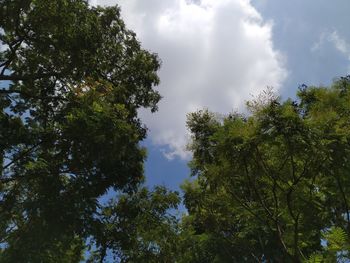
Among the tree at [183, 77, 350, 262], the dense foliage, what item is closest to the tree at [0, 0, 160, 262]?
the dense foliage

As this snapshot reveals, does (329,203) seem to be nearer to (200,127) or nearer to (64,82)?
(200,127)

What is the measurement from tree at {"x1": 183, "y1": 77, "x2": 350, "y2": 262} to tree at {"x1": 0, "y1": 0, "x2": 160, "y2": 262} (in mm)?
3232

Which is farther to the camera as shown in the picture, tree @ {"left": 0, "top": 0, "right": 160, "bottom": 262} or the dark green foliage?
the dark green foliage

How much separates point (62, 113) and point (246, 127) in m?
7.26

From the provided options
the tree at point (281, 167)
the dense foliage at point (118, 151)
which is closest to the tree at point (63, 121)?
the dense foliage at point (118, 151)

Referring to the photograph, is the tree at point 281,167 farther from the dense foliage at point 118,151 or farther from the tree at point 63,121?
the tree at point 63,121

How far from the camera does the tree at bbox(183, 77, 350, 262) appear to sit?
1288cm

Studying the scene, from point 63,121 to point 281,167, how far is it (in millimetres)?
7836

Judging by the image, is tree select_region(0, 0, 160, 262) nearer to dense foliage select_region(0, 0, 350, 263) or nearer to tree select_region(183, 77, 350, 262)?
dense foliage select_region(0, 0, 350, 263)

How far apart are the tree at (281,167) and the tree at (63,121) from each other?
3232mm

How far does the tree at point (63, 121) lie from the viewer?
14.2 meters

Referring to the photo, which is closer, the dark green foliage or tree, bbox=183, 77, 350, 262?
tree, bbox=183, 77, 350, 262

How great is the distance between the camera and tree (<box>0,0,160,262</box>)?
14203 mm

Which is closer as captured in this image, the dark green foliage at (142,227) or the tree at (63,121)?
the tree at (63,121)
